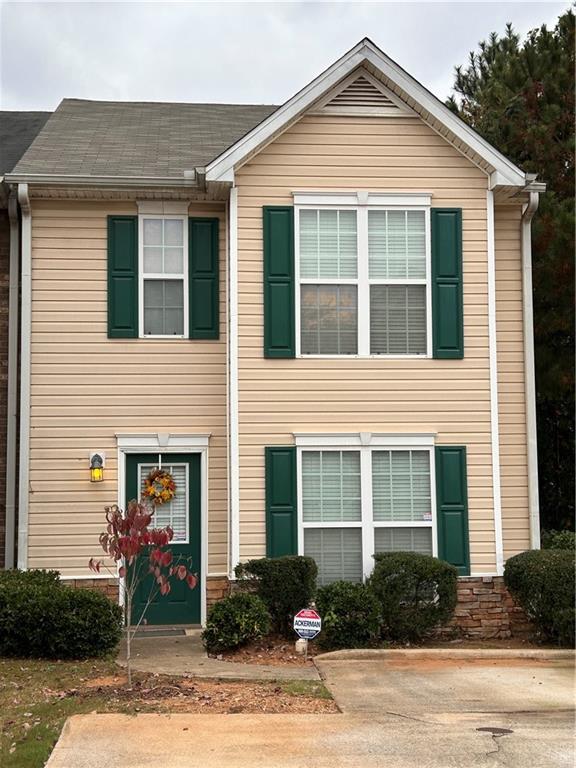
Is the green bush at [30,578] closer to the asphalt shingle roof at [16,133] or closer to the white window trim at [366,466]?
the white window trim at [366,466]

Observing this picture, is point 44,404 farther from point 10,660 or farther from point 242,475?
point 10,660

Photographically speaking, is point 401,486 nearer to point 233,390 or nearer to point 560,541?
point 233,390

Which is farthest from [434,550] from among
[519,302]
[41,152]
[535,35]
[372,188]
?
[535,35]

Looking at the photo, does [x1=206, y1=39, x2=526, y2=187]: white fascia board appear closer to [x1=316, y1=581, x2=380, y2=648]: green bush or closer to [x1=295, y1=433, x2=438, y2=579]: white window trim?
[x1=295, y1=433, x2=438, y2=579]: white window trim

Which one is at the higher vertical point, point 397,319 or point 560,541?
point 397,319

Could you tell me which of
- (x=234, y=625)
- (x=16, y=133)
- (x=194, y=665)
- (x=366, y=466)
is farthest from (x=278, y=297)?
(x=16, y=133)

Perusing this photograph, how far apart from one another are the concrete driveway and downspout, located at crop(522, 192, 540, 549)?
11.0 ft

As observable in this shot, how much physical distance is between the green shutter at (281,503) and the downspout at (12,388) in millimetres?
3109

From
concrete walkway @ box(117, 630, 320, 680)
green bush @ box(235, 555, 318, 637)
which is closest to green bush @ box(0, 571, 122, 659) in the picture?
concrete walkway @ box(117, 630, 320, 680)

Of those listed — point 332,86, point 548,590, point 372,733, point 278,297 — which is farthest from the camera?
point 332,86

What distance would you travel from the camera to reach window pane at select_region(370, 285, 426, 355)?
36.2 feet

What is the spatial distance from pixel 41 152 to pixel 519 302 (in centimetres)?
638

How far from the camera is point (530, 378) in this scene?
38.0ft

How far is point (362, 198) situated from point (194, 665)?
5.65 m
